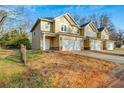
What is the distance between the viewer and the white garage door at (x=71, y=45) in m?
18.8

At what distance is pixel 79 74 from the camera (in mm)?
8258

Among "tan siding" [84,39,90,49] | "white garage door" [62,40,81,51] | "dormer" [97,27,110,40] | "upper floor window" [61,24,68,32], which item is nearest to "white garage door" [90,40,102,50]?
"tan siding" [84,39,90,49]

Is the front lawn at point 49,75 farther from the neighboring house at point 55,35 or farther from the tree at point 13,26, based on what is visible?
the neighboring house at point 55,35

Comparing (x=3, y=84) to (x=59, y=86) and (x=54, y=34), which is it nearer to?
(x=59, y=86)

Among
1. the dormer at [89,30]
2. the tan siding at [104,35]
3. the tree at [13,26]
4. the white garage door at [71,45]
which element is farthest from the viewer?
the tan siding at [104,35]

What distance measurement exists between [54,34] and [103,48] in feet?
28.4

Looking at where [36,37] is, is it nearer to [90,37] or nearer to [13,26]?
[13,26]

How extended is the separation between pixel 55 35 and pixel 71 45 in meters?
2.16

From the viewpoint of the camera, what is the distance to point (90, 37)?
22.8m

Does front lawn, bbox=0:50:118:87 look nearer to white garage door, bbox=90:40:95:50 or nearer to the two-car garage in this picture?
the two-car garage

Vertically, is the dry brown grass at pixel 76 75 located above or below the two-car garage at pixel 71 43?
below

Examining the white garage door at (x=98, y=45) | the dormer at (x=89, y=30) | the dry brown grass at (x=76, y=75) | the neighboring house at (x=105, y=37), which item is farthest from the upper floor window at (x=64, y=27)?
the dry brown grass at (x=76, y=75)

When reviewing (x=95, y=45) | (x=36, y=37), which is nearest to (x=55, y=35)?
(x=36, y=37)
